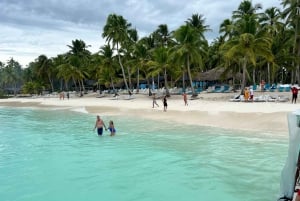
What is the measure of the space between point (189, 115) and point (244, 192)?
15961 millimetres

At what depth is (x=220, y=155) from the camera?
12164 mm

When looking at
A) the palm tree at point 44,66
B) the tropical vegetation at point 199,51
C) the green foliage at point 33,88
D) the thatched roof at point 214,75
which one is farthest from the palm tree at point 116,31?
the green foliage at point 33,88

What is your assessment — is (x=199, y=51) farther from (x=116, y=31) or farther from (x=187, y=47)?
(x=116, y=31)

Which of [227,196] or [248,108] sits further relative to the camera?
[248,108]

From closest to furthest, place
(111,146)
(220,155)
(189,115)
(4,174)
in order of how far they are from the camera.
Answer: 1. (4,174)
2. (220,155)
3. (111,146)
4. (189,115)

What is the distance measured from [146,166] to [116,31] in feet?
128

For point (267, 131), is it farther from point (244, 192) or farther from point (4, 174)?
point (4, 174)

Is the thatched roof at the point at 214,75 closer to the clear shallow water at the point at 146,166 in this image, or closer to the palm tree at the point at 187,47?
the palm tree at the point at 187,47

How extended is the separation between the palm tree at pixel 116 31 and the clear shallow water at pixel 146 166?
3173 cm

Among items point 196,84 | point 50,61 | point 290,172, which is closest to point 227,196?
point 290,172

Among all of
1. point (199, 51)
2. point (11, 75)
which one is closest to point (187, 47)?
point (199, 51)

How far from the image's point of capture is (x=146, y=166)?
432 inches

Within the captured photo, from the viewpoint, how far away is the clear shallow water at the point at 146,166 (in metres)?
8.34

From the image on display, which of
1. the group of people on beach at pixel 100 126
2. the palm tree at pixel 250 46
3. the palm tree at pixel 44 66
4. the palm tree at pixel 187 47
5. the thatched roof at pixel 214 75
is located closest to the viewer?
the group of people on beach at pixel 100 126
